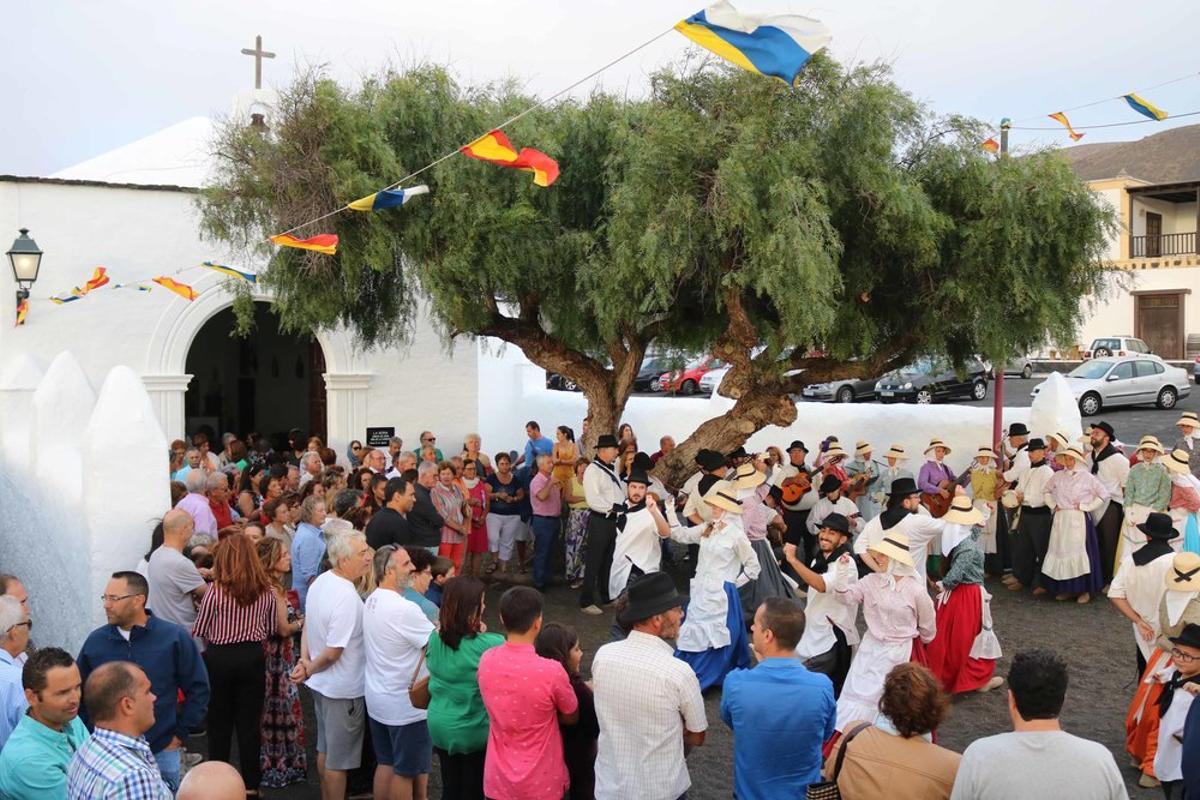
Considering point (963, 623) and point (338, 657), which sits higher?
point (338, 657)

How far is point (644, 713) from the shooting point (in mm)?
4367

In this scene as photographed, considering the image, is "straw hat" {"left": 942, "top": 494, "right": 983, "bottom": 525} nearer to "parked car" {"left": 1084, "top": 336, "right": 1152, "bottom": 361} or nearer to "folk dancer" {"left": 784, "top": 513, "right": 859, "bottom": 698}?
"folk dancer" {"left": 784, "top": 513, "right": 859, "bottom": 698}

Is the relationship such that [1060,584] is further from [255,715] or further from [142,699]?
[142,699]

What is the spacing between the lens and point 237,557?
5.87 m

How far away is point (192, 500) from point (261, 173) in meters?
3.74

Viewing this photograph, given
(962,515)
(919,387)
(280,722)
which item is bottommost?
(280,722)

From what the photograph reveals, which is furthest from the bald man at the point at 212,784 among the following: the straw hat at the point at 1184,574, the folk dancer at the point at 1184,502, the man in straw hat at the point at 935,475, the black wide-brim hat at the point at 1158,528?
the man in straw hat at the point at 935,475

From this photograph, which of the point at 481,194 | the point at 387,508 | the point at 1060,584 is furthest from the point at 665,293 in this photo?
the point at 1060,584

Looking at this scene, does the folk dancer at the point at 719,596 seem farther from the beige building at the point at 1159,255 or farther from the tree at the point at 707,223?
the beige building at the point at 1159,255

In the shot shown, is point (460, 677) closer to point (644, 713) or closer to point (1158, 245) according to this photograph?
point (644, 713)

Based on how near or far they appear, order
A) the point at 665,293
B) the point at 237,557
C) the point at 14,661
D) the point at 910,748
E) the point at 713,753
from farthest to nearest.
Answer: the point at 665,293 < the point at 713,753 < the point at 237,557 < the point at 14,661 < the point at 910,748

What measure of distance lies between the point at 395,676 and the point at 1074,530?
7.60 m

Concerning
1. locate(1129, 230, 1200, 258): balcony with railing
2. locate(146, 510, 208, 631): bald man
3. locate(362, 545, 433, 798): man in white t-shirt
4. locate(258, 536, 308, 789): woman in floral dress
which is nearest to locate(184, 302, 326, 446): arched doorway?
locate(146, 510, 208, 631): bald man

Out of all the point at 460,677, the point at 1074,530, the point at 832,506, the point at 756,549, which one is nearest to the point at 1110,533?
the point at 1074,530
